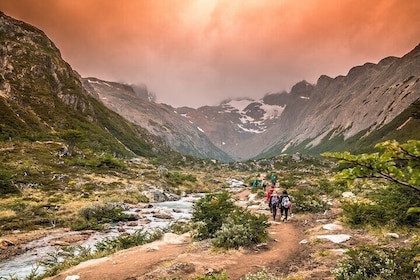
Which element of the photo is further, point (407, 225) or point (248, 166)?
point (248, 166)

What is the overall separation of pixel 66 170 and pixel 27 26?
5390 inches

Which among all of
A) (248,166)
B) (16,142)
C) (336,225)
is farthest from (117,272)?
(248,166)

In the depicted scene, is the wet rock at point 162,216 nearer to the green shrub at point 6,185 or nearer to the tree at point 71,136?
the green shrub at point 6,185

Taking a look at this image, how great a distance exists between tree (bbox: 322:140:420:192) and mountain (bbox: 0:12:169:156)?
75416mm

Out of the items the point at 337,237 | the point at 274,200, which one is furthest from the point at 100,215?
the point at 337,237

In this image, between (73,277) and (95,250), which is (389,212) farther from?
(95,250)

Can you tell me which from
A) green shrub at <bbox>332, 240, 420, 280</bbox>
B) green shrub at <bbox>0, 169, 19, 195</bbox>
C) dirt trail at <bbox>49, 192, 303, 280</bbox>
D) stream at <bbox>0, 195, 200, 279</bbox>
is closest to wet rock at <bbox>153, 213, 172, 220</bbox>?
stream at <bbox>0, 195, 200, 279</bbox>

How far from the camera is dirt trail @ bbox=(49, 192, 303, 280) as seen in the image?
12281 millimetres

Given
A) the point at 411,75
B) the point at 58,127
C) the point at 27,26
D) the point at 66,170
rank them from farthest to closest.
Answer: the point at 411,75, the point at 27,26, the point at 58,127, the point at 66,170

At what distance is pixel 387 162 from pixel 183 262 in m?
10.1

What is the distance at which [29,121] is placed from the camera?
89.9m

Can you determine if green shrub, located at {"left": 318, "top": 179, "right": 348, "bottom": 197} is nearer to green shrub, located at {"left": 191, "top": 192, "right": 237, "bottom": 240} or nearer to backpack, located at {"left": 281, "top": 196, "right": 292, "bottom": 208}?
backpack, located at {"left": 281, "top": 196, "right": 292, "bottom": 208}

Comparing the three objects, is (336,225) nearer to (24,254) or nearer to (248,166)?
(24,254)

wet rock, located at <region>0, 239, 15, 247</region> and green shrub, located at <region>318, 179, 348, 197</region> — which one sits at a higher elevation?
green shrub, located at <region>318, 179, 348, 197</region>
